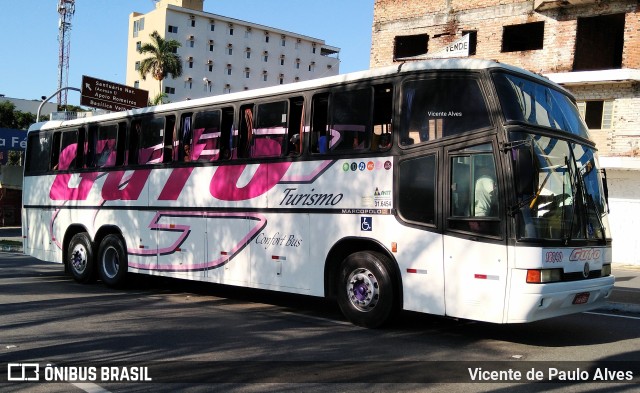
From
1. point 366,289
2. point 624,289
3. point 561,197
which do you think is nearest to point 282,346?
point 366,289

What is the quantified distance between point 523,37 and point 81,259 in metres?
21.0

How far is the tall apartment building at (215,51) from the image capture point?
82250mm

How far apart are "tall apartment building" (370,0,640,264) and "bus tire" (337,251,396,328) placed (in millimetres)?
16226

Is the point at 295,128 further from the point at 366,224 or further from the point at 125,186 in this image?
the point at 125,186

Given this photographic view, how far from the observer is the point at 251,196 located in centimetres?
1005

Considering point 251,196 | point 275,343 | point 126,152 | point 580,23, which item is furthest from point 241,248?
point 580,23

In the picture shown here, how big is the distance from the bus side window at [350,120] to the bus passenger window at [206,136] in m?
2.53

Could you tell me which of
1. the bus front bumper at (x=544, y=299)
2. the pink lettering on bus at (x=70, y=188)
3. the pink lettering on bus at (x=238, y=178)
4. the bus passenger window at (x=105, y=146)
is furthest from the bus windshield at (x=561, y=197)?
the pink lettering on bus at (x=70, y=188)

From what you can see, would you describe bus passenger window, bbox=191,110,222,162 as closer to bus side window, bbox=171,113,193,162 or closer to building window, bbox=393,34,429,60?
bus side window, bbox=171,113,193,162

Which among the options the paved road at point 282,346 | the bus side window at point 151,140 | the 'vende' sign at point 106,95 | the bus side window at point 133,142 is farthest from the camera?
the 'vende' sign at point 106,95

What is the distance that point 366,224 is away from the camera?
8508mm

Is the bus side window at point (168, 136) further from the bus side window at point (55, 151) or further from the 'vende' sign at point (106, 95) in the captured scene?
the 'vende' sign at point (106, 95)

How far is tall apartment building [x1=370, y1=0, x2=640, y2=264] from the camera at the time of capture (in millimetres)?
21844

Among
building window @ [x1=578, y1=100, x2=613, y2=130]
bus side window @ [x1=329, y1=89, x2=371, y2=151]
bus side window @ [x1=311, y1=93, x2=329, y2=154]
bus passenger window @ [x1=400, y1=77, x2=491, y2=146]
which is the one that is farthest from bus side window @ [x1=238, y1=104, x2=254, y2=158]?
building window @ [x1=578, y1=100, x2=613, y2=130]
